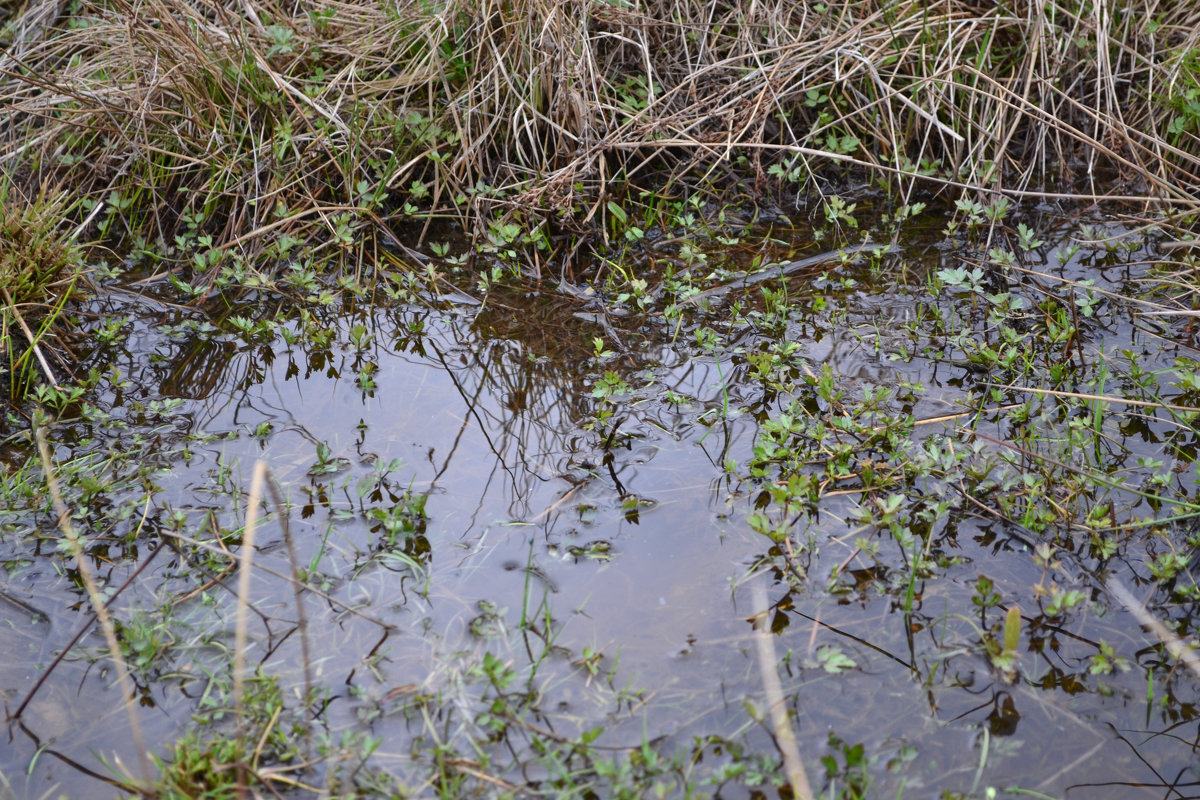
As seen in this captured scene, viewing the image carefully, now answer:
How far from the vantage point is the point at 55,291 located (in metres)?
3.33

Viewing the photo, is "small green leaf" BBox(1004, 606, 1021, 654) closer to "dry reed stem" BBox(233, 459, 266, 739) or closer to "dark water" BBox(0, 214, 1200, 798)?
"dark water" BBox(0, 214, 1200, 798)

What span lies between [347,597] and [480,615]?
0.37 meters

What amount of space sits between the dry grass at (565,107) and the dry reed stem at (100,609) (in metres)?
1.62

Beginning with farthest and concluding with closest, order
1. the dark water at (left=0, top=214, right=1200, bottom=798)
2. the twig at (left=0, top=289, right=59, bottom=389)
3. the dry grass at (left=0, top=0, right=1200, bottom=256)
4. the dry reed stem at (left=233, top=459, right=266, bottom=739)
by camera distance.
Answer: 1. the dry grass at (left=0, top=0, right=1200, bottom=256)
2. the twig at (left=0, top=289, right=59, bottom=389)
3. the dark water at (left=0, top=214, right=1200, bottom=798)
4. the dry reed stem at (left=233, top=459, right=266, bottom=739)

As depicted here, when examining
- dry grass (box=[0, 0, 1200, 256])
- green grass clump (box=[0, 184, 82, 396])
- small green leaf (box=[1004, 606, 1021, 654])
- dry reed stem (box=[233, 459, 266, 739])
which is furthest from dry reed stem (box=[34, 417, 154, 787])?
small green leaf (box=[1004, 606, 1021, 654])

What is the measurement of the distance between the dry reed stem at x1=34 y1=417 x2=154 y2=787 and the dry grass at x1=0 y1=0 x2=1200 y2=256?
1.62m

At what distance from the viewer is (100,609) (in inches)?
78.2

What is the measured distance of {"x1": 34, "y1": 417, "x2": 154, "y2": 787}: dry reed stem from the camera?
1.88m

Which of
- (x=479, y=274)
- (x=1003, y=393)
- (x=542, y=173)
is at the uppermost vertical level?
(x=542, y=173)

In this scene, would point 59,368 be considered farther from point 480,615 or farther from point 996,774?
point 996,774

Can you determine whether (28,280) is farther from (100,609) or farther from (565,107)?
(565,107)

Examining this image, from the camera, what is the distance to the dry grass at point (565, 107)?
156 inches

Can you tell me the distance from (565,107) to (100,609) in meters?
2.89

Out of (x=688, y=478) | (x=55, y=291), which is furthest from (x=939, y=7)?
(x=55, y=291)
